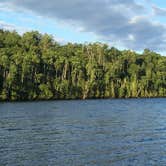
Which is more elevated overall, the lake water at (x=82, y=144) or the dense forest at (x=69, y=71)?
the dense forest at (x=69, y=71)

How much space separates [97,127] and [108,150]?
1619 centimetres

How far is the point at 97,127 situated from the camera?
4966 cm

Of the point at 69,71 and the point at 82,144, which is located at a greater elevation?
the point at 69,71

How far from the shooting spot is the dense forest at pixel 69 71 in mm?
141625

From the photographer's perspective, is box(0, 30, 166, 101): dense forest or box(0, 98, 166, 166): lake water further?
box(0, 30, 166, 101): dense forest

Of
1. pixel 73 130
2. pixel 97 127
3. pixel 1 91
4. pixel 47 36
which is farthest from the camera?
pixel 47 36

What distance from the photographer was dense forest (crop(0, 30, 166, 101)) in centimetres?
14162

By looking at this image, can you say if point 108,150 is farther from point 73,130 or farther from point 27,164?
point 73,130

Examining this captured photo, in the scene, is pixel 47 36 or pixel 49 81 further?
pixel 47 36

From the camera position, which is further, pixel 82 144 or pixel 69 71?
pixel 69 71

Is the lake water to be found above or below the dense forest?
below

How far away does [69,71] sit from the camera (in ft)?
548

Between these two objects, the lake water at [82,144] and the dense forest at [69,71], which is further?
the dense forest at [69,71]

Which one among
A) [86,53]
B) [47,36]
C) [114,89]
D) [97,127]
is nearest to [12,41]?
[47,36]
